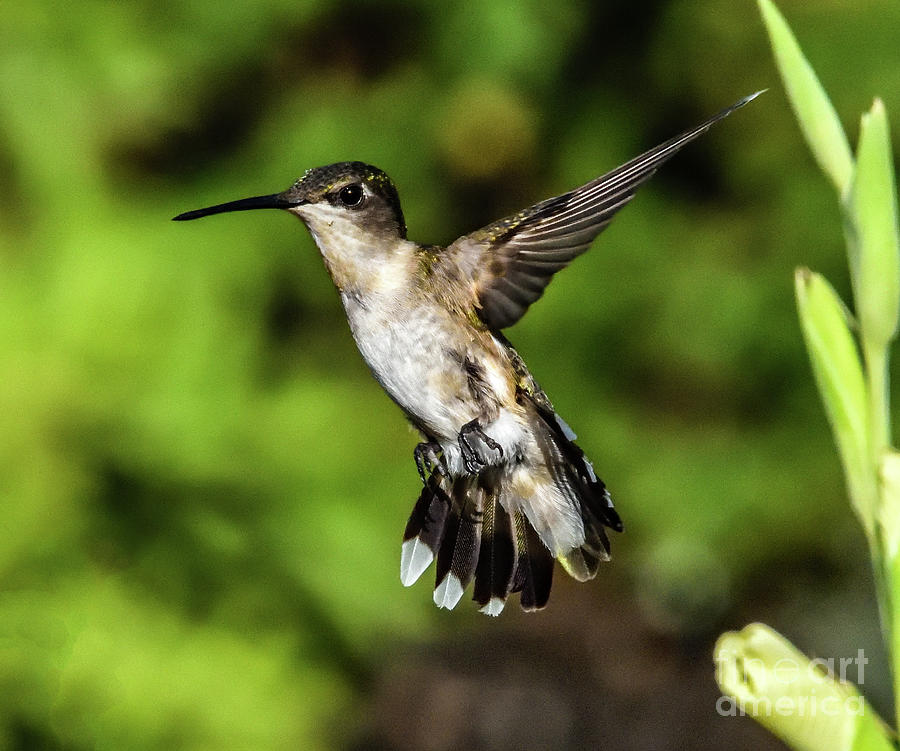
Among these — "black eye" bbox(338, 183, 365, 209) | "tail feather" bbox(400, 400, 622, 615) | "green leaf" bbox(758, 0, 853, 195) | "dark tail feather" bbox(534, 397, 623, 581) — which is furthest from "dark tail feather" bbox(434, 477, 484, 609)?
"green leaf" bbox(758, 0, 853, 195)

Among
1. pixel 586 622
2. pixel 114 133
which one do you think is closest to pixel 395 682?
pixel 586 622

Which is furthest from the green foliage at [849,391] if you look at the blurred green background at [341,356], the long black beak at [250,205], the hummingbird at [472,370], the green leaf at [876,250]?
the blurred green background at [341,356]

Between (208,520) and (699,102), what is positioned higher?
(699,102)

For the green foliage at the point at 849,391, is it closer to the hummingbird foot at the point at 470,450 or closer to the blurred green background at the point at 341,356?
the hummingbird foot at the point at 470,450

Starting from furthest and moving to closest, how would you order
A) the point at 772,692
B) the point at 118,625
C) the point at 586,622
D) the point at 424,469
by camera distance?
the point at 586,622, the point at 118,625, the point at 424,469, the point at 772,692

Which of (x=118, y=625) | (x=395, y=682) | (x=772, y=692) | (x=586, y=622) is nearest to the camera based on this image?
(x=772, y=692)

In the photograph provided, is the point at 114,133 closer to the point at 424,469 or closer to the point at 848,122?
the point at 424,469

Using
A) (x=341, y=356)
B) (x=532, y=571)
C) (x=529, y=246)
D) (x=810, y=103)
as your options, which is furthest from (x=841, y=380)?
(x=341, y=356)
